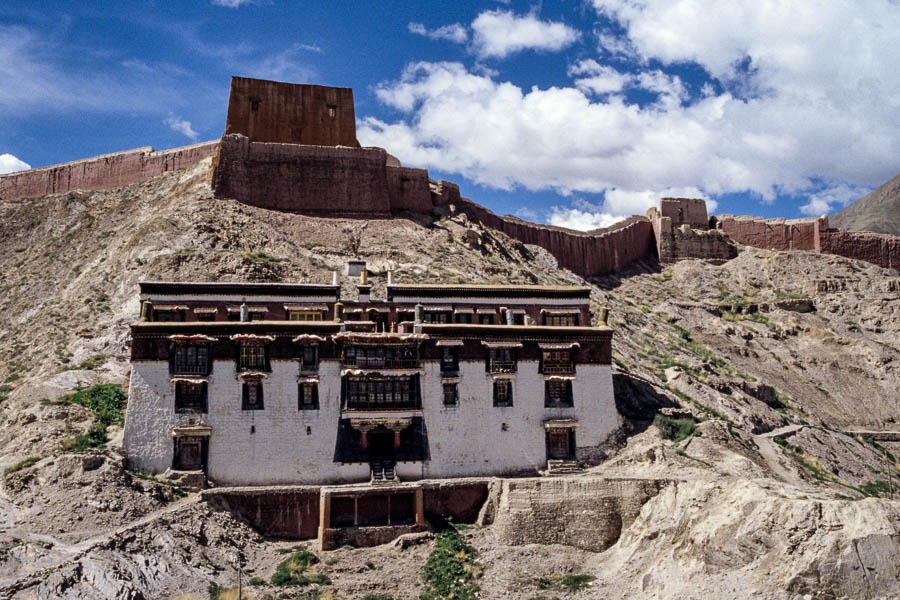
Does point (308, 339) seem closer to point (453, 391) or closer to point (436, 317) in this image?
point (436, 317)

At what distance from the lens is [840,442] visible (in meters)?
44.6

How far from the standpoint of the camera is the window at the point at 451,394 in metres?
35.1

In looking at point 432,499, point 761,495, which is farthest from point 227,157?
point 761,495

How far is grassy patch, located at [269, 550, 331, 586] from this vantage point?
28.2 m

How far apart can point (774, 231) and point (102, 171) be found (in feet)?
174

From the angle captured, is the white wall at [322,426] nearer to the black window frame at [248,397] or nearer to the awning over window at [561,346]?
the black window frame at [248,397]

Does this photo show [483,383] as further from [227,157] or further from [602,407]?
[227,157]

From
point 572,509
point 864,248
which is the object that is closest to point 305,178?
point 572,509

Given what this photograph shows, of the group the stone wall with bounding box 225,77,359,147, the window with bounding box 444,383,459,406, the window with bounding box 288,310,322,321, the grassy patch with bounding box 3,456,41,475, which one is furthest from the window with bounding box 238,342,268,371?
the stone wall with bounding box 225,77,359,147

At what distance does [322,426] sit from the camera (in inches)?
1326

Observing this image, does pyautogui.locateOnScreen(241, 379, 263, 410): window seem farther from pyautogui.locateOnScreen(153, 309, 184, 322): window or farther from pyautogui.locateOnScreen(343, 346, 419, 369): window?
pyautogui.locateOnScreen(153, 309, 184, 322): window

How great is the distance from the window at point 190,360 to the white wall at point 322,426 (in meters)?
0.36

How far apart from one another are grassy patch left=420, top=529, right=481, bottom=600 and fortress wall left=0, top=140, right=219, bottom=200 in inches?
1443

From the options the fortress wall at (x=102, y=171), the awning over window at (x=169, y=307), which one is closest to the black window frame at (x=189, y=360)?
the awning over window at (x=169, y=307)
